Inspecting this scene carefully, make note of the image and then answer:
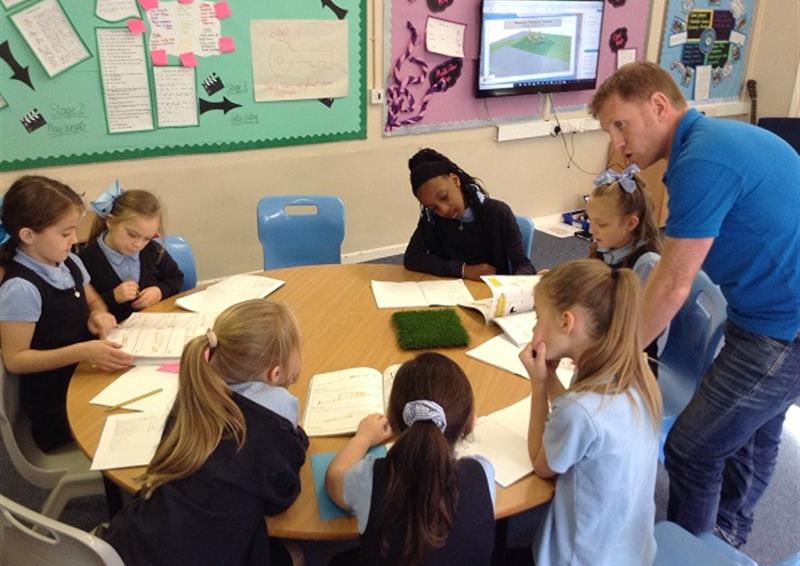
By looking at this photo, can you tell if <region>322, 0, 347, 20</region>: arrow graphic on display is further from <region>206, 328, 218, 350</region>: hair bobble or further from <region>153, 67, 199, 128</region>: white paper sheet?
<region>206, 328, 218, 350</region>: hair bobble

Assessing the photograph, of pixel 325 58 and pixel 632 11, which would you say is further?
pixel 632 11

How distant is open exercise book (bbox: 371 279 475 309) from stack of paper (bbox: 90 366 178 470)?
737 millimetres

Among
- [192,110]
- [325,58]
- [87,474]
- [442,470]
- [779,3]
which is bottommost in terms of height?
[87,474]

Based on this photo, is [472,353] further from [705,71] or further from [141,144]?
[705,71]

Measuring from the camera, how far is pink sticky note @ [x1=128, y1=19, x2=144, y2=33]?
10.4 ft

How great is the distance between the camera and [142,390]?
5.24 ft

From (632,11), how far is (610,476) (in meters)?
4.47

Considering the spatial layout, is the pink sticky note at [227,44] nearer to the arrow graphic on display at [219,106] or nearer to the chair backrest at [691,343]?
the arrow graphic on display at [219,106]

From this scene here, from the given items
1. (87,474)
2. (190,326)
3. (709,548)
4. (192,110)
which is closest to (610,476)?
(709,548)

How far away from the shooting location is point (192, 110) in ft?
11.3

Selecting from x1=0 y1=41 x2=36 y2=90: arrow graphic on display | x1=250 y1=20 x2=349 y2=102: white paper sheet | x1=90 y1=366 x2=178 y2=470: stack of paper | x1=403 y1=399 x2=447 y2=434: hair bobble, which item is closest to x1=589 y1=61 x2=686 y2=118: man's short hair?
x1=403 y1=399 x2=447 y2=434: hair bobble

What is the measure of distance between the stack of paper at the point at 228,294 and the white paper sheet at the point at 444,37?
2336mm

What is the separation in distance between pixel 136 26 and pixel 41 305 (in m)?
1.89

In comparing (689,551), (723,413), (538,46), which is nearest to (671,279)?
(723,413)
